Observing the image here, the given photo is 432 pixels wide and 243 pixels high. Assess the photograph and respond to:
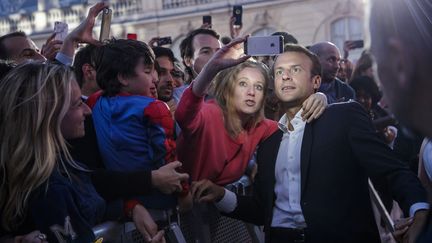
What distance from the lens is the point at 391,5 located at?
3.05 feet

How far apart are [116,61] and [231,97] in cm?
67

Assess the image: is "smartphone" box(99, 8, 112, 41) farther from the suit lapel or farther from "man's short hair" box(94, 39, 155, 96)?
the suit lapel

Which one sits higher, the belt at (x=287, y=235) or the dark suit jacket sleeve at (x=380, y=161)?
the dark suit jacket sleeve at (x=380, y=161)

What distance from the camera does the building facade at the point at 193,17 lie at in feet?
86.4

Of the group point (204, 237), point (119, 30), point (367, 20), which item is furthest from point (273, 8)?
point (367, 20)

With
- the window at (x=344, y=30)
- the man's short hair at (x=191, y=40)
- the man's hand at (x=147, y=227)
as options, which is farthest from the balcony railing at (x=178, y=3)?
the man's hand at (x=147, y=227)

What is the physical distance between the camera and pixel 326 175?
118 inches

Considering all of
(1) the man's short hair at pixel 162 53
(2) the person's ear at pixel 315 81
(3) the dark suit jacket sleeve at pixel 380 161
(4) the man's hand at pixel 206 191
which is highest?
(1) the man's short hair at pixel 162 53

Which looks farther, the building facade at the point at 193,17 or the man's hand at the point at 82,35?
the building facade at the point at 193,17

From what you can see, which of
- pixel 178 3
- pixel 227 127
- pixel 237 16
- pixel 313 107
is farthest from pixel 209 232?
pixel 178 3

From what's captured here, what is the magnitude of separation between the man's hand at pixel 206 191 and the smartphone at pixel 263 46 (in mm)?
672

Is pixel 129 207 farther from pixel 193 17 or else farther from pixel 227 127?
pixel 193 17

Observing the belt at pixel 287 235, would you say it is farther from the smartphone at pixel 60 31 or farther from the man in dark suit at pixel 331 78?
the man in dark suit at pixel 331 78

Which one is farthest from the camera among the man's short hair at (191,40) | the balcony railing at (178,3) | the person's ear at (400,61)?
the balcony railing at (178,3)
